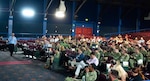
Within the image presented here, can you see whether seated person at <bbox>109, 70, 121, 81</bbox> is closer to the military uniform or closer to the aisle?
the military uniform

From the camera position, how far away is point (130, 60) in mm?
9172

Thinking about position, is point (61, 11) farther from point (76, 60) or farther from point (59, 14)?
point (76, 60)

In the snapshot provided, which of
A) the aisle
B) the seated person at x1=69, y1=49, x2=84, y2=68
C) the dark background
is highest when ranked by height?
the dark background

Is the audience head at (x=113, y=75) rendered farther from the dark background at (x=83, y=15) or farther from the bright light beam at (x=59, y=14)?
the bright light beam at (x=59, y=14)

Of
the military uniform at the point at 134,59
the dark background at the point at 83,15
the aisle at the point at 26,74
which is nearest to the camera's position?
the aisle at the point at 26,74

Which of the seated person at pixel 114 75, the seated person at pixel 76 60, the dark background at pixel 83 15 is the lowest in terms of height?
the seated person at pixel 114 75

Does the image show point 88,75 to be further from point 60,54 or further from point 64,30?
point 64,30

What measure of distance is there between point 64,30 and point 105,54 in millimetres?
11861

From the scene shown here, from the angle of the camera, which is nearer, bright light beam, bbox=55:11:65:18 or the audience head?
the audience head

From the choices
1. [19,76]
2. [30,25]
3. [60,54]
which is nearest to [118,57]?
[60,54]

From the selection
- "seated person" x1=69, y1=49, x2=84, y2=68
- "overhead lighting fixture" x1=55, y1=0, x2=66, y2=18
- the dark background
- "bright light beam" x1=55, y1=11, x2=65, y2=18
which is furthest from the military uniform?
"bright light beam" x1=55, y1=11, x2=65, y2=18

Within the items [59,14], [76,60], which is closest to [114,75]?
[76,60]

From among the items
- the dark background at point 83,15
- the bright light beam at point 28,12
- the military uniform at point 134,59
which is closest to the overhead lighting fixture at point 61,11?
the dark background at point 83,15

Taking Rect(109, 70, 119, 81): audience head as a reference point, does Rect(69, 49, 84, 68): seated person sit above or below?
above
